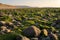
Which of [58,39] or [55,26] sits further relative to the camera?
[55,26]

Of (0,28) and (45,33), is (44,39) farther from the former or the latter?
(0,28)

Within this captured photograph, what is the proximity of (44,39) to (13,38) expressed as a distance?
1967 millimetres

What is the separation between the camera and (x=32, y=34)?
16984mm

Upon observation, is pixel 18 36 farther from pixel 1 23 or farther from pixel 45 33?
pixel 1 23

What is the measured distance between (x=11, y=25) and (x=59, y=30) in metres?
3.82

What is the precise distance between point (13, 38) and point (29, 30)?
126 cm

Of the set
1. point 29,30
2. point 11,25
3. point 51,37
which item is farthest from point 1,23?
point 51,37

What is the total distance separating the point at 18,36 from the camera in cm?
1591

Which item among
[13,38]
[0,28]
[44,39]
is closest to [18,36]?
[13,38]

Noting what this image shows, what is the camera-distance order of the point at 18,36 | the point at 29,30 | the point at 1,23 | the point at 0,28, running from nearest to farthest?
the point at 18,36 < the point at 29,30 < the point at 0,28 < the point at 1,23

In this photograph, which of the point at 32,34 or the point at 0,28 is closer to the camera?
the point at 32,34

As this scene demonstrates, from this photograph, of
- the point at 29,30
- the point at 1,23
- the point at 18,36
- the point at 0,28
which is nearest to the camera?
the point at 18,36

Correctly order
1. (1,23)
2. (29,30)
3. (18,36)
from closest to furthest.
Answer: (18,36), (29,30), (1,23)

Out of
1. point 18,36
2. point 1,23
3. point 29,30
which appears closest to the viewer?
point 18,36
